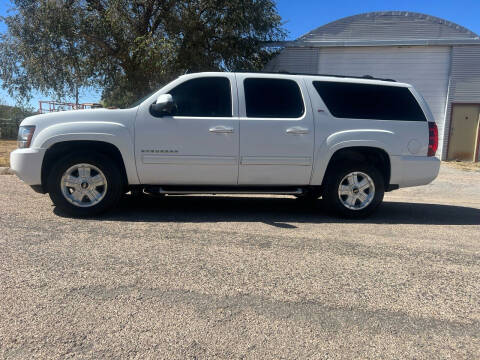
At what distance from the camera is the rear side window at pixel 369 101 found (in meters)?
5.14

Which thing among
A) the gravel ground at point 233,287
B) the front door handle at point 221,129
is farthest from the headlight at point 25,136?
the front door handle at point 221,129

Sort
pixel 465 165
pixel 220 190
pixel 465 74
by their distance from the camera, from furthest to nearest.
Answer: pixel 465 74 < pixel 465 165 < pixel 220 190

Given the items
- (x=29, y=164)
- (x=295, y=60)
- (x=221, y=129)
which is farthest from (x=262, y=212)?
(x=295, y=60)

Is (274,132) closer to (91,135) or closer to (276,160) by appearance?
(276,160)

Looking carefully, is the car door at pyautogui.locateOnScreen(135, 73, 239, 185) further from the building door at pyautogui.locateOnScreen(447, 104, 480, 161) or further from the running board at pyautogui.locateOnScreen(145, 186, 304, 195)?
the building door at pyautogui.locateOnScreen(447, 104, 480, 161)

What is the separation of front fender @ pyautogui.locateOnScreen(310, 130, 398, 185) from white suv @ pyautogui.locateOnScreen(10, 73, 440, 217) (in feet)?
0.05

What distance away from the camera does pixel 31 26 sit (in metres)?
11.4

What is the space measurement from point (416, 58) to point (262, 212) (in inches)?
457

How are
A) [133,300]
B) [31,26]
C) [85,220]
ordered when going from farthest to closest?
1. [31,26]
2. [85,220]
3. [133,300]

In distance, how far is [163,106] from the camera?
15.0 feet

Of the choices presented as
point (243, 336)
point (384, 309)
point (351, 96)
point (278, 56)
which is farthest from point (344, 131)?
point (278, 56)

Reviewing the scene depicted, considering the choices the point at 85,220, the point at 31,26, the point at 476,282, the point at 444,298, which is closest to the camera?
the point at 444,298

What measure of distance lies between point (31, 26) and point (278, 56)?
8516 millimetres

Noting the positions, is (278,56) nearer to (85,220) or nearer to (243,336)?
(85,220)
